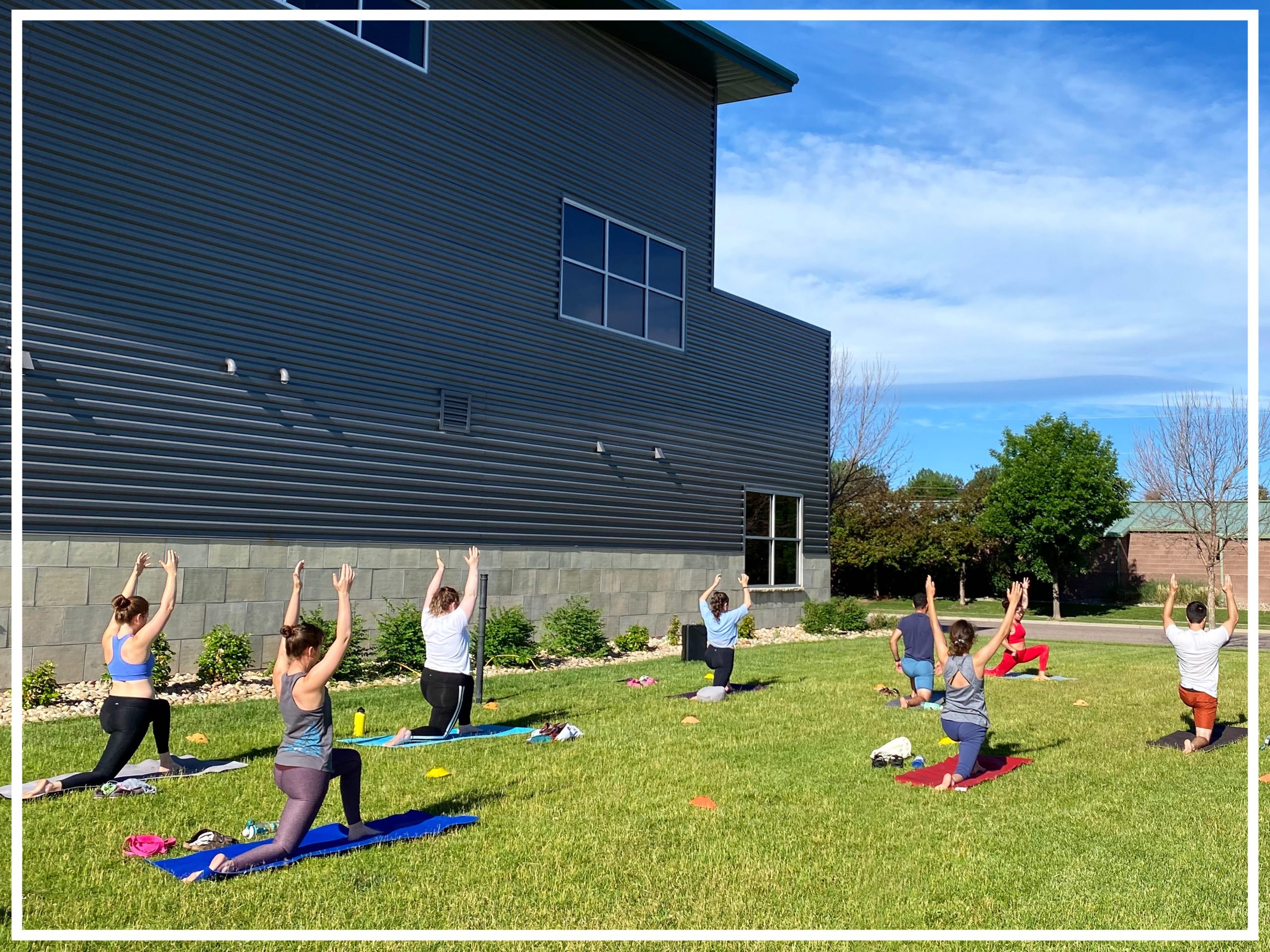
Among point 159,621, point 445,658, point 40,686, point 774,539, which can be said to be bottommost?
point 40,686

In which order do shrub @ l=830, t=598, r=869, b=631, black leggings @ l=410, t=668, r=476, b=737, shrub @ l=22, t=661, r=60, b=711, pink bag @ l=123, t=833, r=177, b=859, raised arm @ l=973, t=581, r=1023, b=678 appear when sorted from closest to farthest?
1. pink bag @ l=123, t=833, r=177, b=859
2. raised arm @ l=973, t=581, r=1023, b=678
3. black leggings @ l=410, t=668, r=476, b=737
4. shrub @ l=22, t=661, r=60, b=711
5. shrub @ l=830, t=598, r=869, b=631

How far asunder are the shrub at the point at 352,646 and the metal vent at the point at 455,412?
11.2ft

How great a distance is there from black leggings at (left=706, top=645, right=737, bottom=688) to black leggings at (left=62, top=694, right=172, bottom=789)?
7364 millimetres

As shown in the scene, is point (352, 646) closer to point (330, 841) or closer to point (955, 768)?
point (330, 841)

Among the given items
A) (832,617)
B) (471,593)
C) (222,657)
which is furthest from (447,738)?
(832,617)

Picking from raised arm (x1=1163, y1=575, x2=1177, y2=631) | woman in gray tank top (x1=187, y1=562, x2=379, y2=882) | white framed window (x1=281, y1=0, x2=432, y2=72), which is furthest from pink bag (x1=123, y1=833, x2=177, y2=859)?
white framed window (x1=281, y1=0, x2=432, y2=72)

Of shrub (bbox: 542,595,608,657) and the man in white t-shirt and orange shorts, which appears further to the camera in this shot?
shrub (bbox: 542,595,608,657)

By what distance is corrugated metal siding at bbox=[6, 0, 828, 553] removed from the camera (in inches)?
523

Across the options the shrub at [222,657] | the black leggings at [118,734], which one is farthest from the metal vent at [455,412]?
the black leggings at [118,734]

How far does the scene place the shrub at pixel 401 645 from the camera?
15836 mm

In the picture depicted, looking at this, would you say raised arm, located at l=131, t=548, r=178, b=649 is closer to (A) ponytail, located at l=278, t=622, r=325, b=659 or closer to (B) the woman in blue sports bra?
(B) the woman in blue sports bra

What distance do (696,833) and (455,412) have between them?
37.7ft

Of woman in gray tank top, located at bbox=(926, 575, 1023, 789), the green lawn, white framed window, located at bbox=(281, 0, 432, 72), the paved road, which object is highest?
white framed window, located at bbox=(281, 0, 432, 72)

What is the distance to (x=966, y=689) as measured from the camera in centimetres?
939
